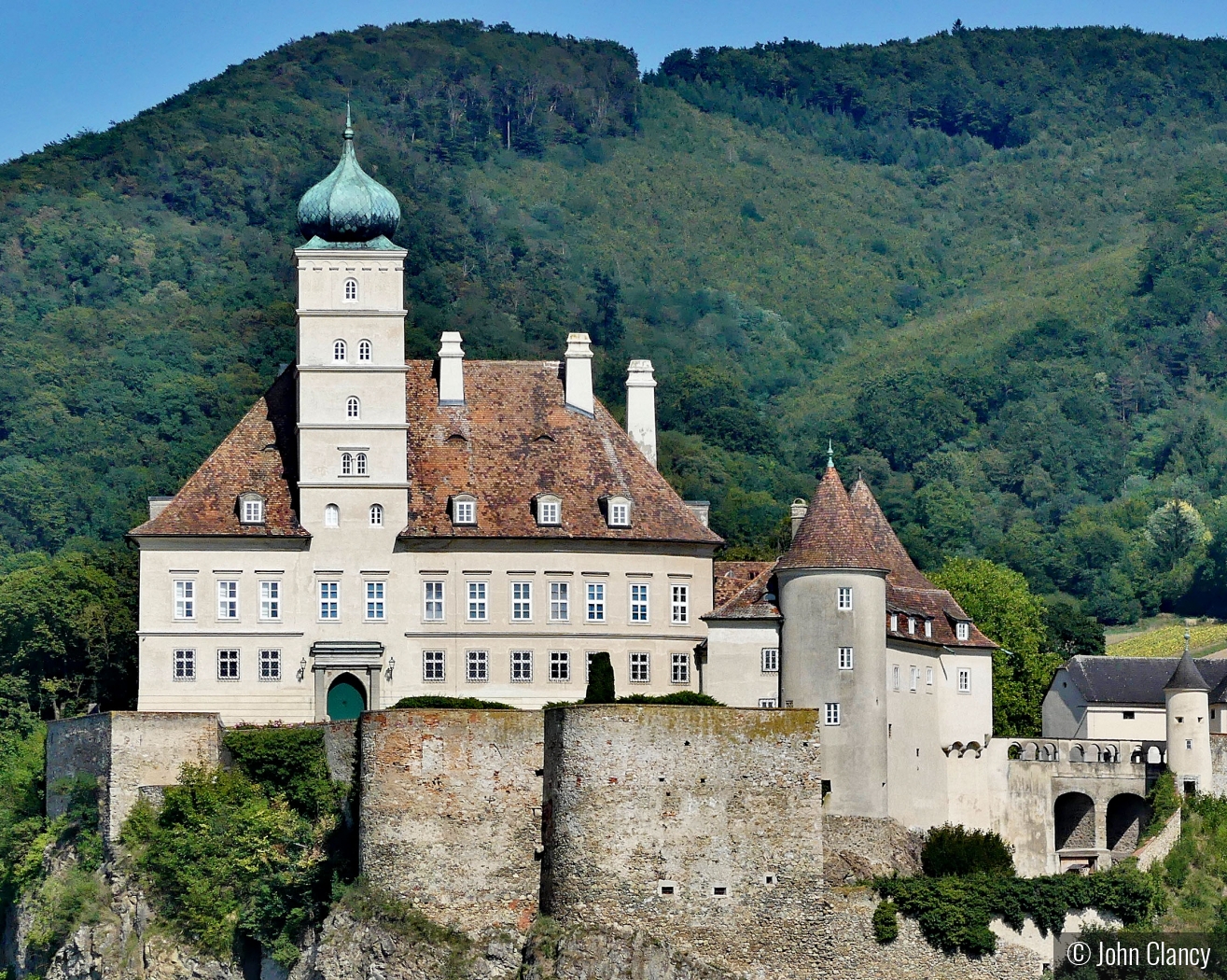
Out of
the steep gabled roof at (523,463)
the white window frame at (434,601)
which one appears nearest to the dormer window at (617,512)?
the steep gabled roof at (523,463)

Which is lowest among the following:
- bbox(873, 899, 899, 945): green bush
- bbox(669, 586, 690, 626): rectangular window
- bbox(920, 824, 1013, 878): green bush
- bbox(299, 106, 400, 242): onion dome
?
bbox(873, 899, 899, 945): green bush

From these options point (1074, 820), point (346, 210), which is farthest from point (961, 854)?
point (346, 210)

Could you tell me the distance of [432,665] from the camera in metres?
73.9

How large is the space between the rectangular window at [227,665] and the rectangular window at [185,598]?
1349 millimetres

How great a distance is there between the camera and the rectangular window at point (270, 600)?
73688mm

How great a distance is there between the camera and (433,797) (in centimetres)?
6388

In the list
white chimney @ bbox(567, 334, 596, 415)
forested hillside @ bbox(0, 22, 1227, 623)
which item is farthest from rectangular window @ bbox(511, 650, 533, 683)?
forested hillside @ bbox(0, 22, 1227, 623)

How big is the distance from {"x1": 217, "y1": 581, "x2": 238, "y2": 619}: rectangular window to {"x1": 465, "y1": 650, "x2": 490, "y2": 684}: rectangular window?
658 cm

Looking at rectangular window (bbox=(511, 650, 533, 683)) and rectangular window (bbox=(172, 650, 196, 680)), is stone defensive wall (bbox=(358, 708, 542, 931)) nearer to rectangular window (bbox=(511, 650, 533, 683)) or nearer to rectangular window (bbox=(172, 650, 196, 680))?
rectangular window (bbox=(511, 650, 533, 683))

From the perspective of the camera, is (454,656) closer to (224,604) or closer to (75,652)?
(224,604)

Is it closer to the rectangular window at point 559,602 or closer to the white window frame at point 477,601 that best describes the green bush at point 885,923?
the rectangular window at point 559,602

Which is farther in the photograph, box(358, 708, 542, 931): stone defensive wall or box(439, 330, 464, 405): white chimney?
box(439, 330, 464, 405): white chimney

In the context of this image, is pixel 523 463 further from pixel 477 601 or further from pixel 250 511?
pixel 250 511

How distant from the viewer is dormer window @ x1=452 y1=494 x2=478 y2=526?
7450cm
